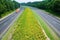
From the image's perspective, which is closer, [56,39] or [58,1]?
[56,39]

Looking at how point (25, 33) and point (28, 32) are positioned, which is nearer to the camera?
point (25, 33)

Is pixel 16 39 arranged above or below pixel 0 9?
above

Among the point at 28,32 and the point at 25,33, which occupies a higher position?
the point at 25,33

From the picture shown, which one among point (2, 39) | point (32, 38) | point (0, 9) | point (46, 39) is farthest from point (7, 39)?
point (0, 9)

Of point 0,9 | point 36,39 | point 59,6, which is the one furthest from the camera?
point 59,6

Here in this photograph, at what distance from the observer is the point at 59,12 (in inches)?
2805

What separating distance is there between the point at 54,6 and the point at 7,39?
166 feet

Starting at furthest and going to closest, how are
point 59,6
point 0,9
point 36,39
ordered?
point 59,6 → point 0,9 → point 36,39

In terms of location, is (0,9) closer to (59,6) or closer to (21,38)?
(59,6)

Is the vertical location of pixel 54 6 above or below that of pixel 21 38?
below

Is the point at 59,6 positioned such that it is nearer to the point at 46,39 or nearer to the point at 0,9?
the point at 0,9

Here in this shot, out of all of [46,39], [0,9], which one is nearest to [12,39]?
[46,39]

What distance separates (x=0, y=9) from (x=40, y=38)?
3590cm

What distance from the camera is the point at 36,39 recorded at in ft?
74.2
